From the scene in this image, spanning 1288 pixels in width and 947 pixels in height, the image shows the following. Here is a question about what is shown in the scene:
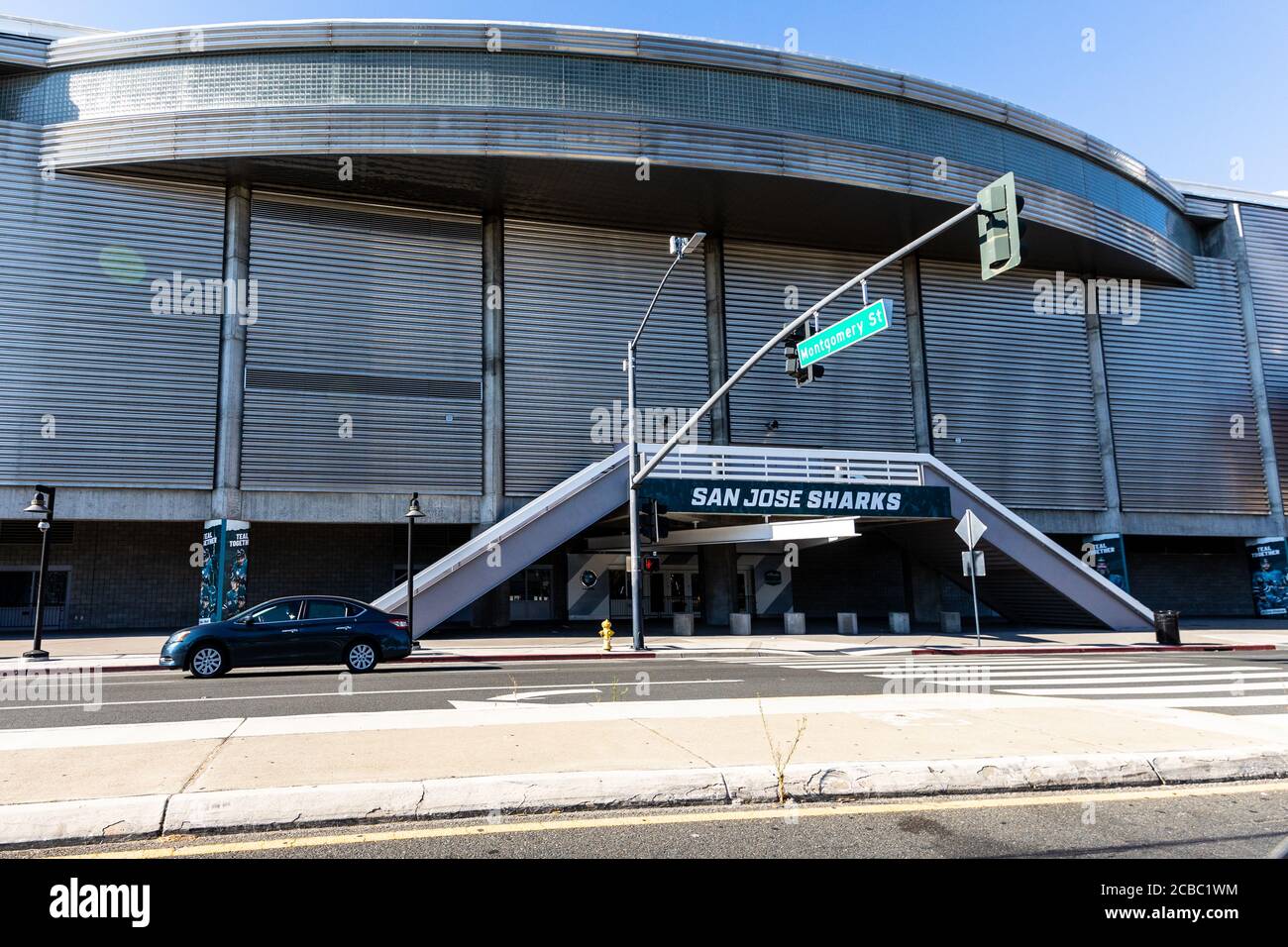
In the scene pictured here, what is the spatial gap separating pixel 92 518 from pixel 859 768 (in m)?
25.1

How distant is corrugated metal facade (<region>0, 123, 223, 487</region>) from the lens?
78.2 ft

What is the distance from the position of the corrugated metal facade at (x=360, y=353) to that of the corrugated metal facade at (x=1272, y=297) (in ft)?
113

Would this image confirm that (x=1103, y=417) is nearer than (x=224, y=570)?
No

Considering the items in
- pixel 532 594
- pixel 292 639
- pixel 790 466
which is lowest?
pixel 292 639

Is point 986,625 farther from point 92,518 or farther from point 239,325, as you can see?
point 92,518

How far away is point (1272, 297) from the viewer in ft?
124

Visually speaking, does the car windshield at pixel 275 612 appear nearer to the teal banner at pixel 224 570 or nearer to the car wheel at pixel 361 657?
the car wheel at pixel 361 657

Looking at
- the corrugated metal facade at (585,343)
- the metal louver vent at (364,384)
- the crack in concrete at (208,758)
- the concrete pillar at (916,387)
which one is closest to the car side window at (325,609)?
the crack in concrete at (208,758)

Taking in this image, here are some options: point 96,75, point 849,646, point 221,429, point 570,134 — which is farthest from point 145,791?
point 96,75

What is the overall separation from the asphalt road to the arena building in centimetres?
745

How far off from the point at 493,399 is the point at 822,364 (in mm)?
12195

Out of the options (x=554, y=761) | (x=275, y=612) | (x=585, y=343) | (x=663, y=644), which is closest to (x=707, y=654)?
(x=663, y=644)

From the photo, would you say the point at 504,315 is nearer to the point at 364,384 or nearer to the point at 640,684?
the point at 364,384

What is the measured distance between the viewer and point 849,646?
20734mm
